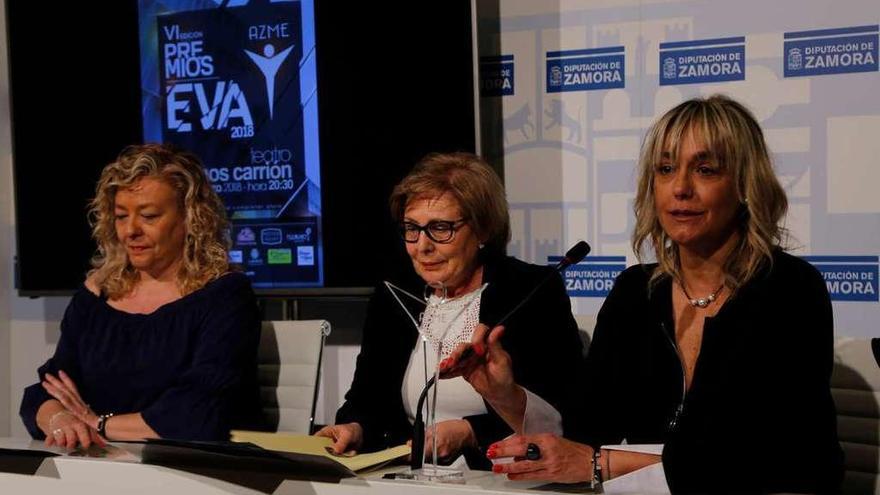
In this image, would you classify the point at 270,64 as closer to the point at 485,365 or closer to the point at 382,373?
the point at 382,373

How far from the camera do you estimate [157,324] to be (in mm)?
3045

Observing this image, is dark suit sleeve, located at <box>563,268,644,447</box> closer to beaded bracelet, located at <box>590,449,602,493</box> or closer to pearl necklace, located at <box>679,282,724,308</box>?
pearl necklace, located at <box>679,282,724,308</box>

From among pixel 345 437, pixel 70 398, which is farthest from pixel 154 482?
pixel 70 398

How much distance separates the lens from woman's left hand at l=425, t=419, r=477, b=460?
8.00 feet

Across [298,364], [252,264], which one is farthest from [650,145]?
[252,264]

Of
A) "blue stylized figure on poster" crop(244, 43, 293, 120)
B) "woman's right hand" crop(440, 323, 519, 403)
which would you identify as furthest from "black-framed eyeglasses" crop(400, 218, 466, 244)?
→ "blue stylized figure on poster" crop(244, 43, 293, 120)

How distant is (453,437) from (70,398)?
1.06m

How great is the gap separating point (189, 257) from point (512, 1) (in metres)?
1.41

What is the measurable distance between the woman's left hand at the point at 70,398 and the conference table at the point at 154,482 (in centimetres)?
78

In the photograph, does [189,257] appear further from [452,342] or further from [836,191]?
[836,191]

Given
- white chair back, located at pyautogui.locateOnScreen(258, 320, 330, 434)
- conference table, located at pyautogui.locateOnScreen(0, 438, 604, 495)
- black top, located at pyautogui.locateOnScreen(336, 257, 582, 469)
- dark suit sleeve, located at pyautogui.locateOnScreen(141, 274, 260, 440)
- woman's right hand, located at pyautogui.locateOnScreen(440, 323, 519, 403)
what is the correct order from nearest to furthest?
conference table, located at pyautogui.locateOnScreen(0, 438, 604, 495) < woman's right hand, located at pyautogui.locateOnScreen(440, 323, 519, 403) < black top, located at pyautogui.locateOnScreen(336, 257, 582, 469) < dark suit sleeve, located at pyautogui.locateOnScreen(141, 274, 260, 440) < white chair back, located at pyautogui.locateOnScreen(258, 320, 330, 434)

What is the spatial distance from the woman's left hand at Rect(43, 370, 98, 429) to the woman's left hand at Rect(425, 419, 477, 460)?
0.98 m

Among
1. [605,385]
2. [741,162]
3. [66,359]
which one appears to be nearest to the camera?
[741,162]

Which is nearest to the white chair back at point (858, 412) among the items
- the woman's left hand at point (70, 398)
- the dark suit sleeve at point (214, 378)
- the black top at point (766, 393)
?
the black top at point (766, 393)
